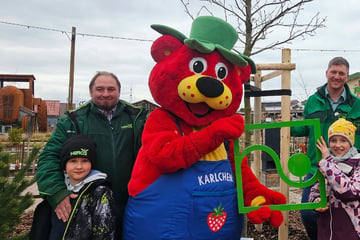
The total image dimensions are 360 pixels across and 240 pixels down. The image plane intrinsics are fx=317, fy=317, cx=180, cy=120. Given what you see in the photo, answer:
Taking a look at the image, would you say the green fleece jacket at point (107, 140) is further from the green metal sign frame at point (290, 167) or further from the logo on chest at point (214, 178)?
the green metal sign frame at point (290, 167)

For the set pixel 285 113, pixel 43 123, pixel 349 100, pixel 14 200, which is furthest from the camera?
pixel 43 123

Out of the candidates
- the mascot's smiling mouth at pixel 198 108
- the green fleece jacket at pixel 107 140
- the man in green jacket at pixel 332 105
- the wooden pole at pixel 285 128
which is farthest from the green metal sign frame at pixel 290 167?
the wooden pole at pixel 285 128

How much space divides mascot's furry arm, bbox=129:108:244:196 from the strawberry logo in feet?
1.21

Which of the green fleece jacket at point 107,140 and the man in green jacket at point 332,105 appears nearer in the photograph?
the green fleece jacket at point 107,140

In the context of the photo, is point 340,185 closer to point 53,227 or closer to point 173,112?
point 173,112

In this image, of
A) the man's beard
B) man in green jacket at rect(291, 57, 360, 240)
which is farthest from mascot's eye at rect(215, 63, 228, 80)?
man in green jacket at rect(291, 57, 360, 240)

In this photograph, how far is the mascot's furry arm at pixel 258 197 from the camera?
2.21 metres

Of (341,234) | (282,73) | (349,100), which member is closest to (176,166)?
(341,234)

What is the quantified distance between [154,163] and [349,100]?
2087mm

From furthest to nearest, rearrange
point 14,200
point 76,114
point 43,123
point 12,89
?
point 43,123
point 12,89
point 76,114
point 14,200

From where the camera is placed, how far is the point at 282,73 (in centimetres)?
370

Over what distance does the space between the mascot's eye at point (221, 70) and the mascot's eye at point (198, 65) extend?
96 mm

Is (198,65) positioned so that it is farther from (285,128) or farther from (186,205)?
(285,128)

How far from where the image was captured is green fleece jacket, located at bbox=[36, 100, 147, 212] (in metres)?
2.41
